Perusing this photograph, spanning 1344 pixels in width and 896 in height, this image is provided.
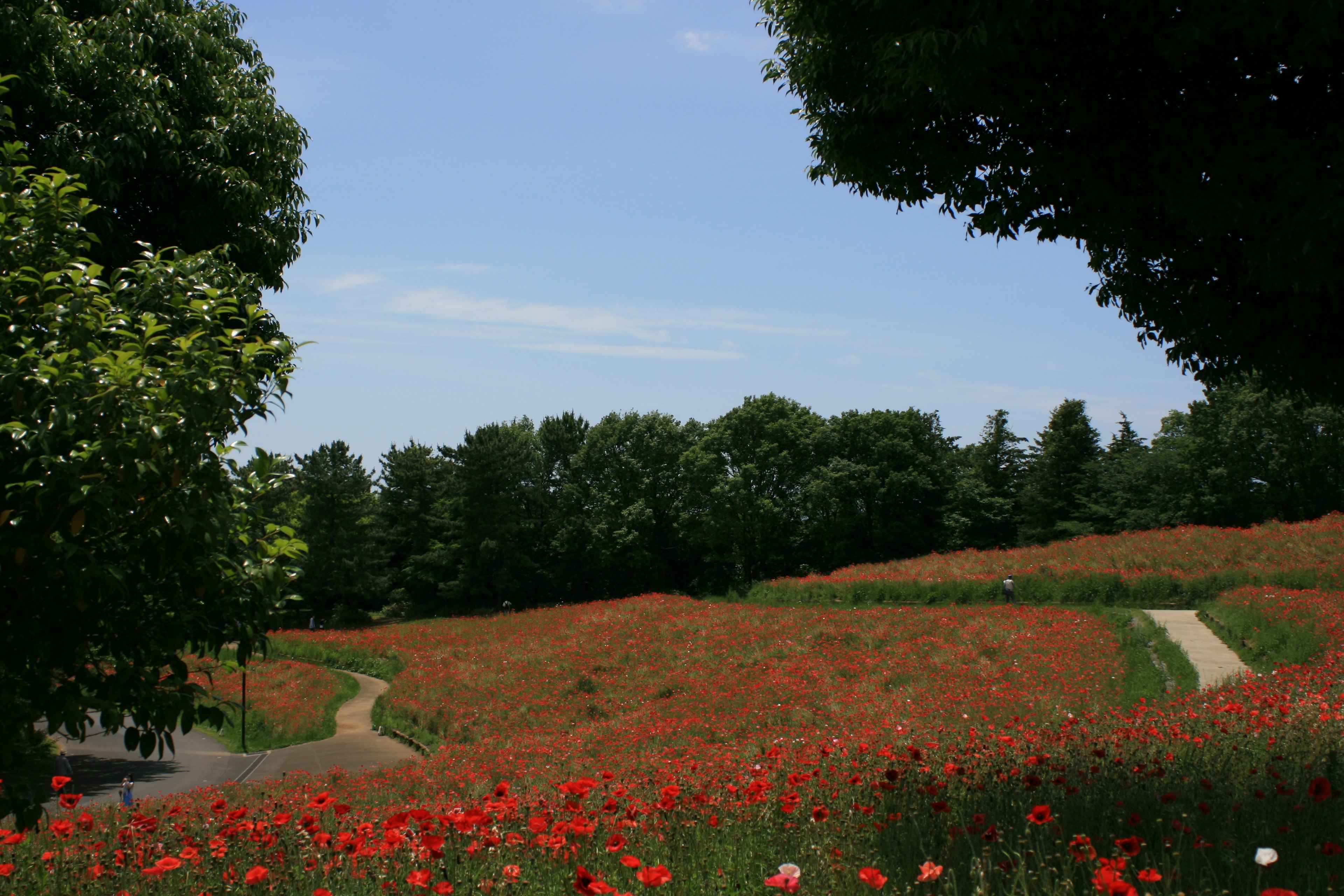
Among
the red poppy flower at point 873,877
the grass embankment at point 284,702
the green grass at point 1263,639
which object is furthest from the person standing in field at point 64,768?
the green grass at point 1263,639

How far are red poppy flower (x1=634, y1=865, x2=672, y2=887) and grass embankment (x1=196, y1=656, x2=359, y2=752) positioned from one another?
65.9 feet

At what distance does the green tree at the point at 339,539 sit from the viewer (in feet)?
171

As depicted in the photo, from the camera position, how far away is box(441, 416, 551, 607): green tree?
54312mm

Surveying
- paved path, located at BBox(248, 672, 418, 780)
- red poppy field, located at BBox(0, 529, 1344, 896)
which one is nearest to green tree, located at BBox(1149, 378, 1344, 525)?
red poppy field, located at BBox(0, 529, 1344, 896)

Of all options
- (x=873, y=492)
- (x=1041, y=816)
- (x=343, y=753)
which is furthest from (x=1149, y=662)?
(x=873, y=492)

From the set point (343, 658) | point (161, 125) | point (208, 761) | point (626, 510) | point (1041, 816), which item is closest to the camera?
point (1041, 816)

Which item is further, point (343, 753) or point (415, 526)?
point (415, 526)

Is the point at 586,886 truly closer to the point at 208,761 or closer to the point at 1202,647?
the point at 1202,647

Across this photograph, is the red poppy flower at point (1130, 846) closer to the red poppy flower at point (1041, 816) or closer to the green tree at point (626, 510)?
the red poppy flower at point (1041, 816)

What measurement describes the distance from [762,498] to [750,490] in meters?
1.05

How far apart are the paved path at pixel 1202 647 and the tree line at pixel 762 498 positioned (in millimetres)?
29672

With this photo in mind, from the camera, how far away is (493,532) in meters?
54.5

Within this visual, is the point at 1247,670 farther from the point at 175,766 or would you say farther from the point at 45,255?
the point at 175,766

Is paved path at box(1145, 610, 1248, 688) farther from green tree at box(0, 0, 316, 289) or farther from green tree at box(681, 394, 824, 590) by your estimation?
green tree at box(681, 394, 824, 590)
